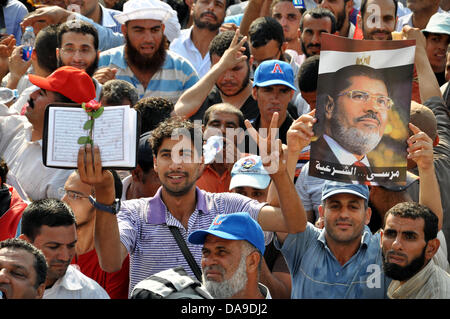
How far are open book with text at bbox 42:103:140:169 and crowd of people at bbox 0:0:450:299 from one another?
2.0 inches

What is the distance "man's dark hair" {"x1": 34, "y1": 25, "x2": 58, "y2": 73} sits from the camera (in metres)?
7.66

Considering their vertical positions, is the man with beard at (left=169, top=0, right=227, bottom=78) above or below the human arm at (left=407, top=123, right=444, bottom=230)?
above

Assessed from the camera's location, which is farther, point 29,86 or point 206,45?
point 206,45

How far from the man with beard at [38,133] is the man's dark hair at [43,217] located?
0.95 metres

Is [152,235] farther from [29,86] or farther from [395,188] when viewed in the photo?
[29,86]

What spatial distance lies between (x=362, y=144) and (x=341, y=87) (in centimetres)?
36

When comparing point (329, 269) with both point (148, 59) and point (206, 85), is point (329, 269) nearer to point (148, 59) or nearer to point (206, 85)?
point (206, 85)

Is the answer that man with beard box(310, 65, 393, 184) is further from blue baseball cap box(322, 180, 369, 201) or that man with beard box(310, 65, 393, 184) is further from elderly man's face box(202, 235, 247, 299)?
elderly man's face box(202, 235, 247, 299)

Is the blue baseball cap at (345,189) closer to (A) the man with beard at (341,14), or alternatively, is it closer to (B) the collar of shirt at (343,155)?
(B) the collar of shirt at (343,155)

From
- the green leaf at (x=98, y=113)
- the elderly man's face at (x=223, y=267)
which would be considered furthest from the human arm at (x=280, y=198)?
the green leaf at (x=98, y=113)

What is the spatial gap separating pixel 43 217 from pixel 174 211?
2.66 ft

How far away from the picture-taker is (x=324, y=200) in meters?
5.57

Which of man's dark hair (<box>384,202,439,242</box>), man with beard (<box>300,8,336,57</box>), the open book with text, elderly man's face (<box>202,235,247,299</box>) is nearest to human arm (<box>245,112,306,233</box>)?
elderly man's face (<box>202,235,247,299</box>)
